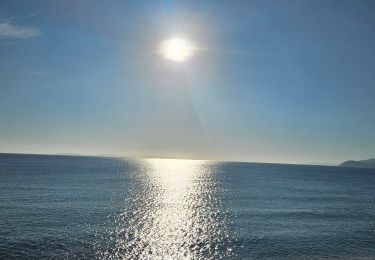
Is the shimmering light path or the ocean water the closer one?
the shimmering light path

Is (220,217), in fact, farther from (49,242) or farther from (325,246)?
(49,242)

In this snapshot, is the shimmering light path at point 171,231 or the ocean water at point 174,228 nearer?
the shimmering light path at point 171,231

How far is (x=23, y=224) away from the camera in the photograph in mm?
68625

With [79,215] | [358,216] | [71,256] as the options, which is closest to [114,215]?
[79,215]

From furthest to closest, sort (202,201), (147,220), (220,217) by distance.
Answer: (202,201) < (220,217) < (147,220)

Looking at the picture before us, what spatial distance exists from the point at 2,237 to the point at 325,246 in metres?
59.0

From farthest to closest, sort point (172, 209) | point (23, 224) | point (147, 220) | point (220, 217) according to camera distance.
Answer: point (172, 209) < point (220, 217) < point (147, 220) < point (23, 224)

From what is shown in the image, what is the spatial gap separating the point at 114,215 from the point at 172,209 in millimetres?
19751

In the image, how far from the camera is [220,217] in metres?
87.4

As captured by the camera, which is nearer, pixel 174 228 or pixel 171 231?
pixel 171 231

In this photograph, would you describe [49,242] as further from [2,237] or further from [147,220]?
[147,220]

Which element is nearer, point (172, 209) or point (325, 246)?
point (325, 246)

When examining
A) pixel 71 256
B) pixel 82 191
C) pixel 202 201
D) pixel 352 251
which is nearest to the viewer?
pixel 71 256

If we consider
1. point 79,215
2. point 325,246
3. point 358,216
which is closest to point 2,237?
point 79,215
